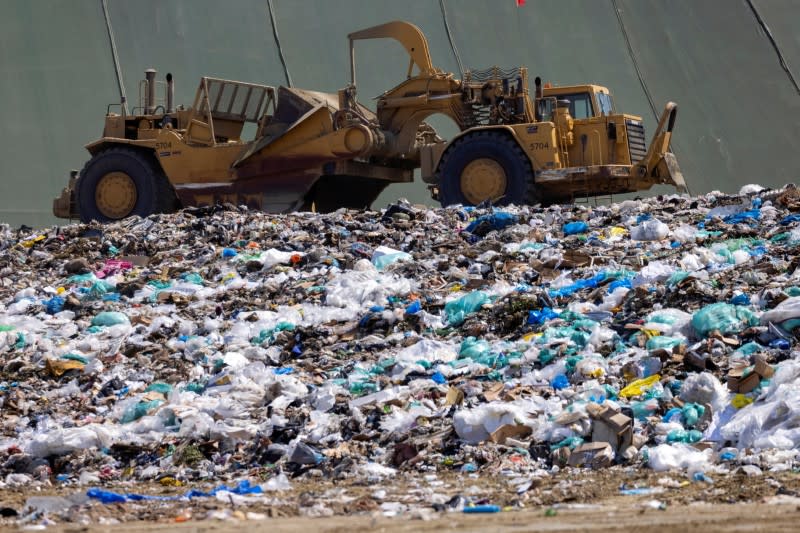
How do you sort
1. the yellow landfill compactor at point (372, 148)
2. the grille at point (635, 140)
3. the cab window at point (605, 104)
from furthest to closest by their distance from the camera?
the cab window at point (605, 104), the grille at point (635, 140), the yellow landfill compactor at point (372, 148)

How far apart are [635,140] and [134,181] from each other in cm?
566

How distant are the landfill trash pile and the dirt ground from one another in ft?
0.46

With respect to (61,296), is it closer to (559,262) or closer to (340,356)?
(340,356)

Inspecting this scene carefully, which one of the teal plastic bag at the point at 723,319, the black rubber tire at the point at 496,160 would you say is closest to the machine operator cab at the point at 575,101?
the black rubber tire at the point at 496,160

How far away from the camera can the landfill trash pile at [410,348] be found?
5.16 metres

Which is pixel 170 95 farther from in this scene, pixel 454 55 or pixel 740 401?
pixel 740 401

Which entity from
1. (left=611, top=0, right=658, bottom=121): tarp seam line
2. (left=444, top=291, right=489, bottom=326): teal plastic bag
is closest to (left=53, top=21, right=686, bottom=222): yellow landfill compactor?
(left=444, top=291, right=489, bottom=326): teal plastic bag

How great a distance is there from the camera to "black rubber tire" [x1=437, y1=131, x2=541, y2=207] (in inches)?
447

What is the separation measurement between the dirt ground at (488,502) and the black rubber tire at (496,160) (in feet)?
22.2

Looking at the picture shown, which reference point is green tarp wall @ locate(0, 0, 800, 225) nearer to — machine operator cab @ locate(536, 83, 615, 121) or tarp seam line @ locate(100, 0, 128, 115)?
tarp seam line @ locate(100, 0, 128, 115)

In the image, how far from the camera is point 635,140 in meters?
11.9

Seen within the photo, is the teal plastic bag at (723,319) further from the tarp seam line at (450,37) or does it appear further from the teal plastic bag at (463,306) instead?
the tarp seam line at (450,37)

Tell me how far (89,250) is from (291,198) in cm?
232

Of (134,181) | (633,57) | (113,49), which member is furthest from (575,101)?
(113,49)
